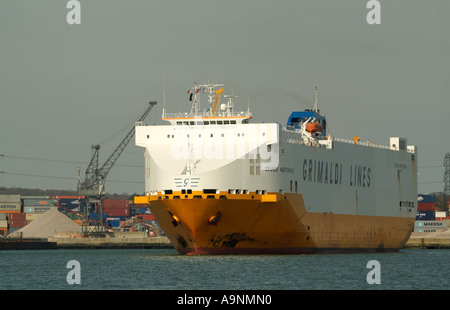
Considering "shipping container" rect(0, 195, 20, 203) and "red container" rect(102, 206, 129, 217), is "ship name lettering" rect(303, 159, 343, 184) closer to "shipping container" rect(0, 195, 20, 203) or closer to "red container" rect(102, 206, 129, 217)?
"red container" rect(102, 206, 129, 217)

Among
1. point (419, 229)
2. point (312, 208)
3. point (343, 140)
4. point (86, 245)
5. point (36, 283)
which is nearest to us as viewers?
point (36, 283)

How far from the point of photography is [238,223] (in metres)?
62.2

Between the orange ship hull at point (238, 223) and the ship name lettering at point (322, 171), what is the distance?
7.37 ft

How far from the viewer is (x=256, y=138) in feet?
206

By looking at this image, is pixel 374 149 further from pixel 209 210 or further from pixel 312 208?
pixel 209 210

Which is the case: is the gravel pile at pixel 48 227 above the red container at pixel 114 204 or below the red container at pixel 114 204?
below

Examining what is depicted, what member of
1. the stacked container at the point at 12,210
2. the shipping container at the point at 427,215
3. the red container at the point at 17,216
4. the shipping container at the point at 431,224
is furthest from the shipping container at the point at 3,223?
the shipping container at the point at 427,215

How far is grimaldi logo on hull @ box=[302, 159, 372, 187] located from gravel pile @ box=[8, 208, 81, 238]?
219 ft

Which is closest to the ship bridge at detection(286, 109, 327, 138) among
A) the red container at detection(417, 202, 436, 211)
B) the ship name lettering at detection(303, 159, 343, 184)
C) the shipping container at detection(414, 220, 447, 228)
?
the ship name lettering at detection(303, 159, 343, 184)

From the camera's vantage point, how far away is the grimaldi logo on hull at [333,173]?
6831cm

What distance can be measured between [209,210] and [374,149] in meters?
21.5

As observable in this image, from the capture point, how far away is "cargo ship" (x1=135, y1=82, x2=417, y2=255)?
61719 mm

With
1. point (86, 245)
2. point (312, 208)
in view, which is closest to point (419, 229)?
point (86, 245)

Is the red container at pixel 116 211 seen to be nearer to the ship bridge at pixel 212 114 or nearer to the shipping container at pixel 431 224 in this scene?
the shipping container at pixel 431 224
